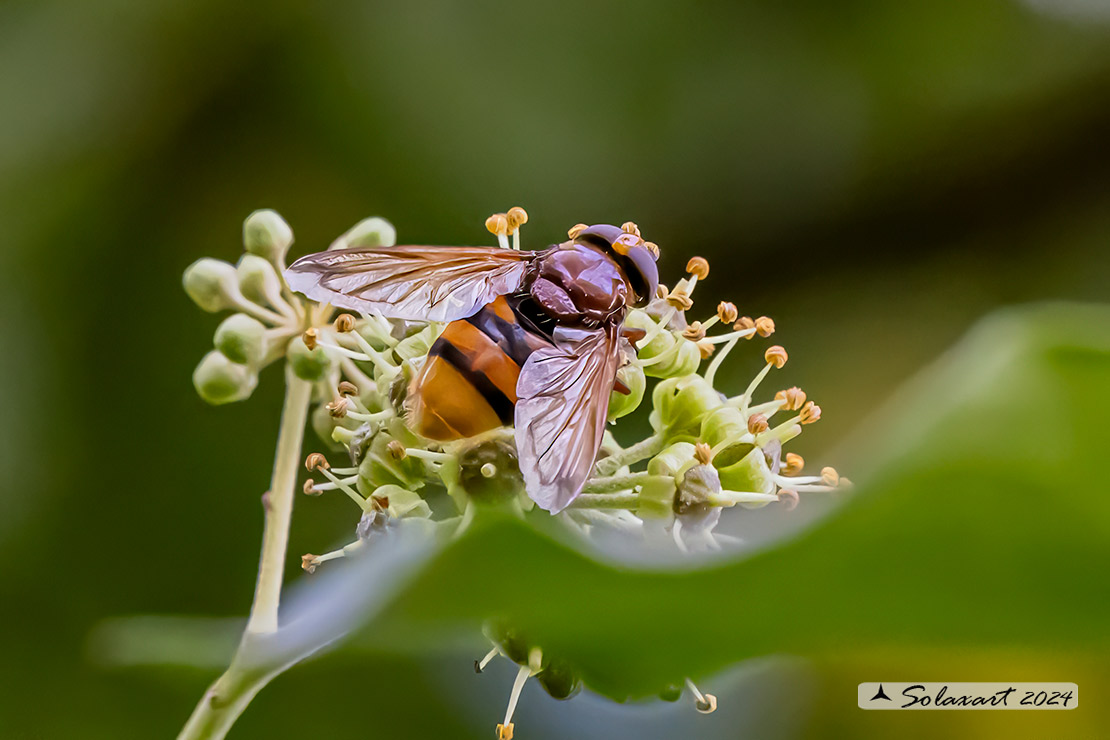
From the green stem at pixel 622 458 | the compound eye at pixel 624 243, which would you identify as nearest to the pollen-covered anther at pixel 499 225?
the compound eye at pixel 624 243

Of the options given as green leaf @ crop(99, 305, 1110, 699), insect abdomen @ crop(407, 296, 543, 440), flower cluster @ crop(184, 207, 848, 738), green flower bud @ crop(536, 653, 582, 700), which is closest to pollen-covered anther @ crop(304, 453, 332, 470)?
flower cluster @ crop(184, 207, 848, 738)

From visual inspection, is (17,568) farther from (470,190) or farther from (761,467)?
(761,467)

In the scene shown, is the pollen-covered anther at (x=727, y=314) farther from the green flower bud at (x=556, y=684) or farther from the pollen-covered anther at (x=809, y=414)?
the green flower bud at (x=556, y=684)

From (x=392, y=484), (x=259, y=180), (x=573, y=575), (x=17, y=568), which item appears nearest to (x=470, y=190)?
(x=259, y=180)

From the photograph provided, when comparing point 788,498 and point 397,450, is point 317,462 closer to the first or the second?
point 397,450

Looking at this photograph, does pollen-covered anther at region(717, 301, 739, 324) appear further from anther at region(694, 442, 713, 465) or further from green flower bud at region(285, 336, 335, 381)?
green flower bud at region(285, 336, 335, 381)
